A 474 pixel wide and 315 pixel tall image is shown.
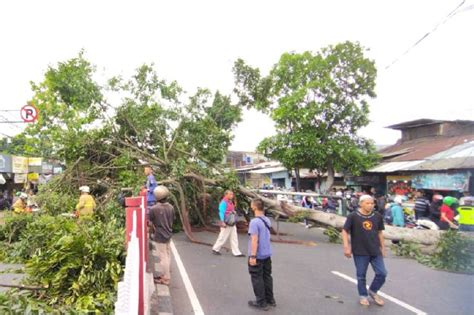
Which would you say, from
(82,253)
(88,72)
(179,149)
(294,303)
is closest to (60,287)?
(82,253)

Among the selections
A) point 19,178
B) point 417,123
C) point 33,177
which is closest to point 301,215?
point 417,123

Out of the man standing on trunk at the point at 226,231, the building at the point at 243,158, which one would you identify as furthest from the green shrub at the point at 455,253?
the building at the point at 243,158

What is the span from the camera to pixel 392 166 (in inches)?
681

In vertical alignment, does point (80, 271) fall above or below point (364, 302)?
above

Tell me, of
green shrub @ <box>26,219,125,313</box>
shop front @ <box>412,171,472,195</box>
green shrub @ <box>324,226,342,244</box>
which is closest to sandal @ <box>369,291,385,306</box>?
green shrub @ <box>26,219,125,313</box>

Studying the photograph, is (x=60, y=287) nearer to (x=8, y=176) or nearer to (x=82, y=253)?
(x=82, y=253)

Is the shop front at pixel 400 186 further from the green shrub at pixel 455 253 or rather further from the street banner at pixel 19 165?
the street banner at pixel 19 165

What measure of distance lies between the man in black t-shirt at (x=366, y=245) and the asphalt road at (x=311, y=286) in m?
0.30

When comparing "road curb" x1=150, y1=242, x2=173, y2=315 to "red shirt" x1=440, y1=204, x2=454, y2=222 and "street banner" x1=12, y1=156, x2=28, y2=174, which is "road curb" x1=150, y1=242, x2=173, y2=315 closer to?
"red shirt" x1=440, y1=204, x2=454, y2=222

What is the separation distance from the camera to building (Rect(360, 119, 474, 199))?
1383cm

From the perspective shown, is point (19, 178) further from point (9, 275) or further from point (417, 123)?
point (417, 123)

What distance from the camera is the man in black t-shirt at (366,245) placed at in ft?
18.4

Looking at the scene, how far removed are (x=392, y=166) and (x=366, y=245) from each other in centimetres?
1269

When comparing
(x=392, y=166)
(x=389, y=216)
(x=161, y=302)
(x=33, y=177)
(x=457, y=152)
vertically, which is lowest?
Answer: (x=161, y=302)
